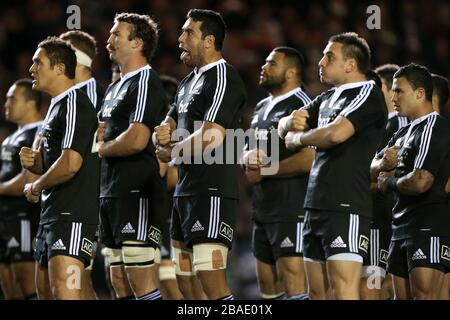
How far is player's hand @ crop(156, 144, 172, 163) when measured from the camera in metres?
7.18

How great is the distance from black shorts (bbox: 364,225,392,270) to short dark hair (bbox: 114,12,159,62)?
234 cm

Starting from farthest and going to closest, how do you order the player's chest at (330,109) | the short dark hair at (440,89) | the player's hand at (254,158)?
1. the short dark hair at (440,89)
2. the player's hand at (254,158)
3. the player's chest at (330,109)

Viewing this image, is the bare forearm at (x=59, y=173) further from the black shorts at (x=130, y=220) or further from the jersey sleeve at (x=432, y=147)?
the jersey sleeve at (x=432, y=147)

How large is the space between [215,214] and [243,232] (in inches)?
192

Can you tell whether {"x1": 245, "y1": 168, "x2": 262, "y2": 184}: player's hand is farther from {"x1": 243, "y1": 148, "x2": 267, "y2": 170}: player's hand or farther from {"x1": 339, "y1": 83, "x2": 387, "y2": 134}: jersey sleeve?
{"x1": 339, "y1": 83, "x2": 387, "y2": 134}: jersey sleeve

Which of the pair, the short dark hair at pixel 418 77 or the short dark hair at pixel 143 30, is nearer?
the short dark hair at pixel 418 77

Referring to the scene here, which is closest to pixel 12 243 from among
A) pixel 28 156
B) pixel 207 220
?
pixel 28 156

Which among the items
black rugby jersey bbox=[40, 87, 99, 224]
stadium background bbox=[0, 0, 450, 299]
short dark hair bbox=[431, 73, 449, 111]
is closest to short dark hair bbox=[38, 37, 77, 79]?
black rugby jersey bbox=[40, 87, 99, 224]

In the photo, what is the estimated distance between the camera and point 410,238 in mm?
7238

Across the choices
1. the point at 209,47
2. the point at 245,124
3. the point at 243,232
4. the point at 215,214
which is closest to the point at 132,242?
the point at 215,214

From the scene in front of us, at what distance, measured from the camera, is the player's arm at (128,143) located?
24.1 feet

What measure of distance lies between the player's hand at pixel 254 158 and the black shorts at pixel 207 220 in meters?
0.58

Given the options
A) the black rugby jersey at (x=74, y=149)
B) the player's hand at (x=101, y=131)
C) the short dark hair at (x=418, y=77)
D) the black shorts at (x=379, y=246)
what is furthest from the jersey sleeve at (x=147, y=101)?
the black shorts at (x=379, y=246)
